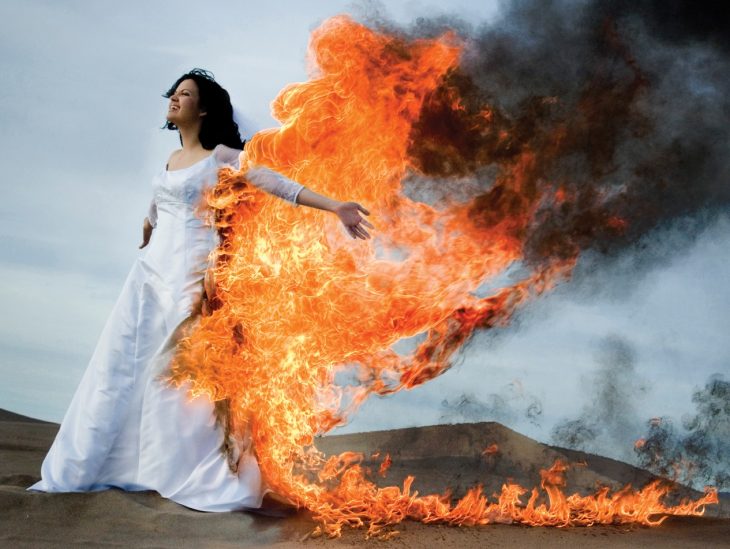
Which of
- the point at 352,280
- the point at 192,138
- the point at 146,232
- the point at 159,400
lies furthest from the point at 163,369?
the point at 192,138

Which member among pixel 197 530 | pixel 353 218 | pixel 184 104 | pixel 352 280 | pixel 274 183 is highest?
pixel 184 104

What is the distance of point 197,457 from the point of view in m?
6.53

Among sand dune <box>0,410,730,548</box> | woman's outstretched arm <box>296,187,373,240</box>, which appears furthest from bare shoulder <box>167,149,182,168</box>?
sand dune <box>0,410,730,548</box>

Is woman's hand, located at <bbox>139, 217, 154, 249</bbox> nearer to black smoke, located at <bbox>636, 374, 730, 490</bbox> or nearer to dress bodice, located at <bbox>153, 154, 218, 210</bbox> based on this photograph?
dress bodice, located at <bbox>153, 154, 218, 210</bbox>

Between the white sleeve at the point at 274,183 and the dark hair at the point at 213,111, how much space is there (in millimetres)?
542

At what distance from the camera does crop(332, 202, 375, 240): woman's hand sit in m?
6.07

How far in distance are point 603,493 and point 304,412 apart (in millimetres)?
2711

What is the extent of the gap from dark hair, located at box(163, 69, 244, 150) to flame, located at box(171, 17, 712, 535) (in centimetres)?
37

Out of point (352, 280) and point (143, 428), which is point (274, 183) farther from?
point (143, 428)

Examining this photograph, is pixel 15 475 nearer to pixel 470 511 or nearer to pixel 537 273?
pixel 470 511

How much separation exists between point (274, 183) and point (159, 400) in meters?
1.89

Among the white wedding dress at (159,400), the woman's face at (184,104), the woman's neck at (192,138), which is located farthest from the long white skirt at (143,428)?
the woman's face at (184,104)

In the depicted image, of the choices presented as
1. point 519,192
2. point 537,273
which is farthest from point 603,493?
point 519,192

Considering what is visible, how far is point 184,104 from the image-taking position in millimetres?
6914
